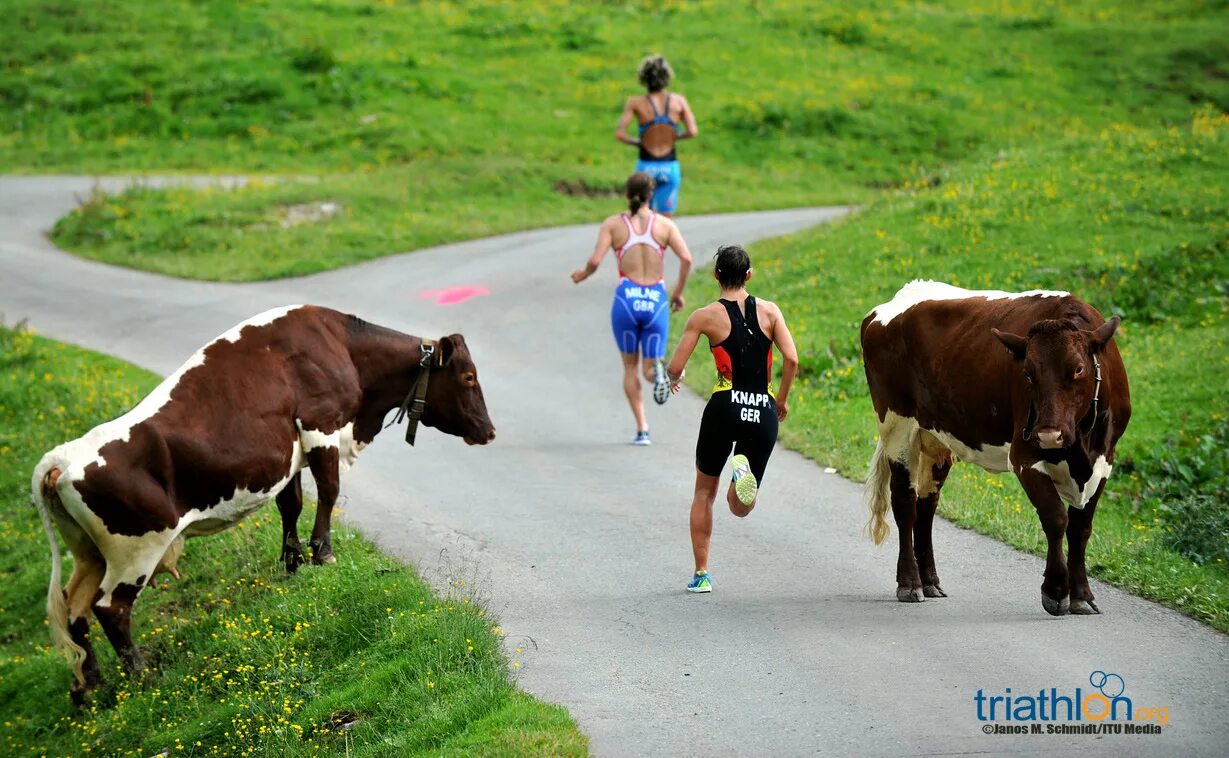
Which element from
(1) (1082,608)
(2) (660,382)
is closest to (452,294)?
(2) (660,382)

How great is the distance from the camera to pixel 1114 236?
59.4 ft

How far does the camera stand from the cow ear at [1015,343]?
7762mm

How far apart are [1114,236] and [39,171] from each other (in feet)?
70.5

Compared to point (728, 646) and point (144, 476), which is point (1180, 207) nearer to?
point (728, 646)

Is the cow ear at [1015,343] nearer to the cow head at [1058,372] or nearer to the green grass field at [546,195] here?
the cow head at [1058,372]

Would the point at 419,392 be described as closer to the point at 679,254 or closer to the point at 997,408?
the point at 679,254

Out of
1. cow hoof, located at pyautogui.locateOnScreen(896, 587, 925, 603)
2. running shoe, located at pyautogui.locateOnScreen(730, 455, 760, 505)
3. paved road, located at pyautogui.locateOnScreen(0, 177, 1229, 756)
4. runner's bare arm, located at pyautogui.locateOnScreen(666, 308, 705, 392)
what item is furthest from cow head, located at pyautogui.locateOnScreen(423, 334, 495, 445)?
cow hoof, located at pyautogui.locateOnScreen(896, 587, 925, 603)

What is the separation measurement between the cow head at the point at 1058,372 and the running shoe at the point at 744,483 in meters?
1.63

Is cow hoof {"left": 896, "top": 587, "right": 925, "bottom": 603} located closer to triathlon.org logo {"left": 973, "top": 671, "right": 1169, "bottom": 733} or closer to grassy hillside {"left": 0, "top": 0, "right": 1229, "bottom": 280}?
triathlon.org logo {"left": 973, "top": 671, "right": 1169, "bottom": 733}

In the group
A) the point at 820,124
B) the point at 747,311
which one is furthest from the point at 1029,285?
the point at 820,124

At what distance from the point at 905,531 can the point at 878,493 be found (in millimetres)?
551

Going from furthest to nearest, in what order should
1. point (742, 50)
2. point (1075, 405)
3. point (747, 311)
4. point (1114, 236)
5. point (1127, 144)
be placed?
1. point (742, 50)
2. point (1127, 144)
3. point (1114, 236)
4. point (747, 311)
5. point (1075, 405)

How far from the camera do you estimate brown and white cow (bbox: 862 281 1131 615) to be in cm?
770

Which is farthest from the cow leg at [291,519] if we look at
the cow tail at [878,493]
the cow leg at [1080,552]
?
the cow leg at [1080,552]
